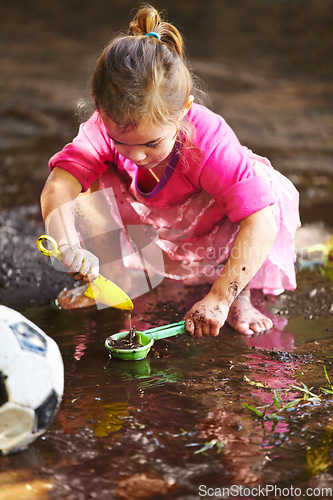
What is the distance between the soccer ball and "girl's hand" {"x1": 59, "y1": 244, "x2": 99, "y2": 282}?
0.35 metres

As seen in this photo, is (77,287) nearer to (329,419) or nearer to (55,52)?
(329,419)

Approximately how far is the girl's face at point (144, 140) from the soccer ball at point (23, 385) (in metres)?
0.59

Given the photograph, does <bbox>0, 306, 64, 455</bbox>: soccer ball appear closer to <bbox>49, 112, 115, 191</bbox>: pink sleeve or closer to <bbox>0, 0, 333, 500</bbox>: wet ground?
<bbox>0, 0, 333, 500</bbox>: wet ground

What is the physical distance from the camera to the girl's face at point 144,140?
1588mm

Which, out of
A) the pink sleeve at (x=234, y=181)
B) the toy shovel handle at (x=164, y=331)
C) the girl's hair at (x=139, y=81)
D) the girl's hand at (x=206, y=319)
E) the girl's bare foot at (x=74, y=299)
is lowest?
the girl's bare foot at (x=74, y=299)

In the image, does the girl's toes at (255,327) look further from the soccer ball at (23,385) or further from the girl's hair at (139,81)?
the soccer ball at (23,385)

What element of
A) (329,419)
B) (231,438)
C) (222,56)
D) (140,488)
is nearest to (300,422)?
(329,419)

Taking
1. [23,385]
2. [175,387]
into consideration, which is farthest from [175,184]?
[23,385]

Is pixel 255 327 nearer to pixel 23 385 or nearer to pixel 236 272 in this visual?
pixel 236 272

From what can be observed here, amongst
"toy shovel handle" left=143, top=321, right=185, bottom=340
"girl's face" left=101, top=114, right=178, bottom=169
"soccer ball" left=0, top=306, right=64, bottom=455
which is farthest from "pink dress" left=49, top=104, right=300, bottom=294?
Answer: "soccer ball" left=0, top=306, right=64, bottom=455

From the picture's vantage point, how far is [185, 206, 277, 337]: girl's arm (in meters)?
1.67

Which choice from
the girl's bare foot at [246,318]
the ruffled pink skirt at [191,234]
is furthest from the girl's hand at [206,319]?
the ruffled pink skirt at [191,234]

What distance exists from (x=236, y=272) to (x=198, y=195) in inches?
13.6

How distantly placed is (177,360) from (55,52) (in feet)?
18.6
